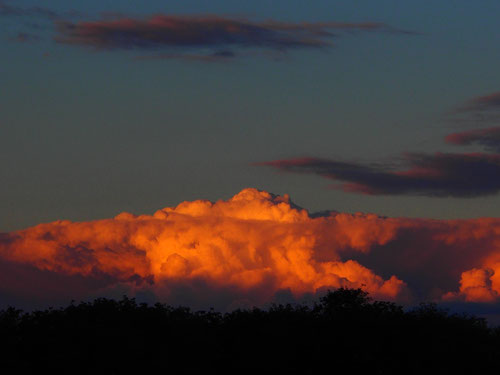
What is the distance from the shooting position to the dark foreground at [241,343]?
93.8 m

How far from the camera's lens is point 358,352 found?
95688 millimetres

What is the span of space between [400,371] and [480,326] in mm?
20039

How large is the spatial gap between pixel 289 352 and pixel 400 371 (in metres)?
10.9

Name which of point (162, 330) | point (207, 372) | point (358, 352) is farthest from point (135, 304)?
point (358, 352)

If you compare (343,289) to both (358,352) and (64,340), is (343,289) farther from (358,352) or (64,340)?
(64,340)

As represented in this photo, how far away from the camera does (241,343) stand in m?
103

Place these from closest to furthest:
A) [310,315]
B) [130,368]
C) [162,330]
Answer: [130,368], [162,330], [310,315]

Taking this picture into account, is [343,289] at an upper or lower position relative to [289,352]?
upper

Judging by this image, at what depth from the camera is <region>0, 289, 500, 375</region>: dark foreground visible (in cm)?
9381

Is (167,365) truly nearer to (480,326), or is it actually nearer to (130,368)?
(130,368)

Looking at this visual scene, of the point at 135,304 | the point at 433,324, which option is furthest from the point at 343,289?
the point at 135,304

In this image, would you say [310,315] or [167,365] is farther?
[310,315]

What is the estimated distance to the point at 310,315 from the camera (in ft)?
358

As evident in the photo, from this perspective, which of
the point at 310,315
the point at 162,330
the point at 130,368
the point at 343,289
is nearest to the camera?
the point at 130,368
